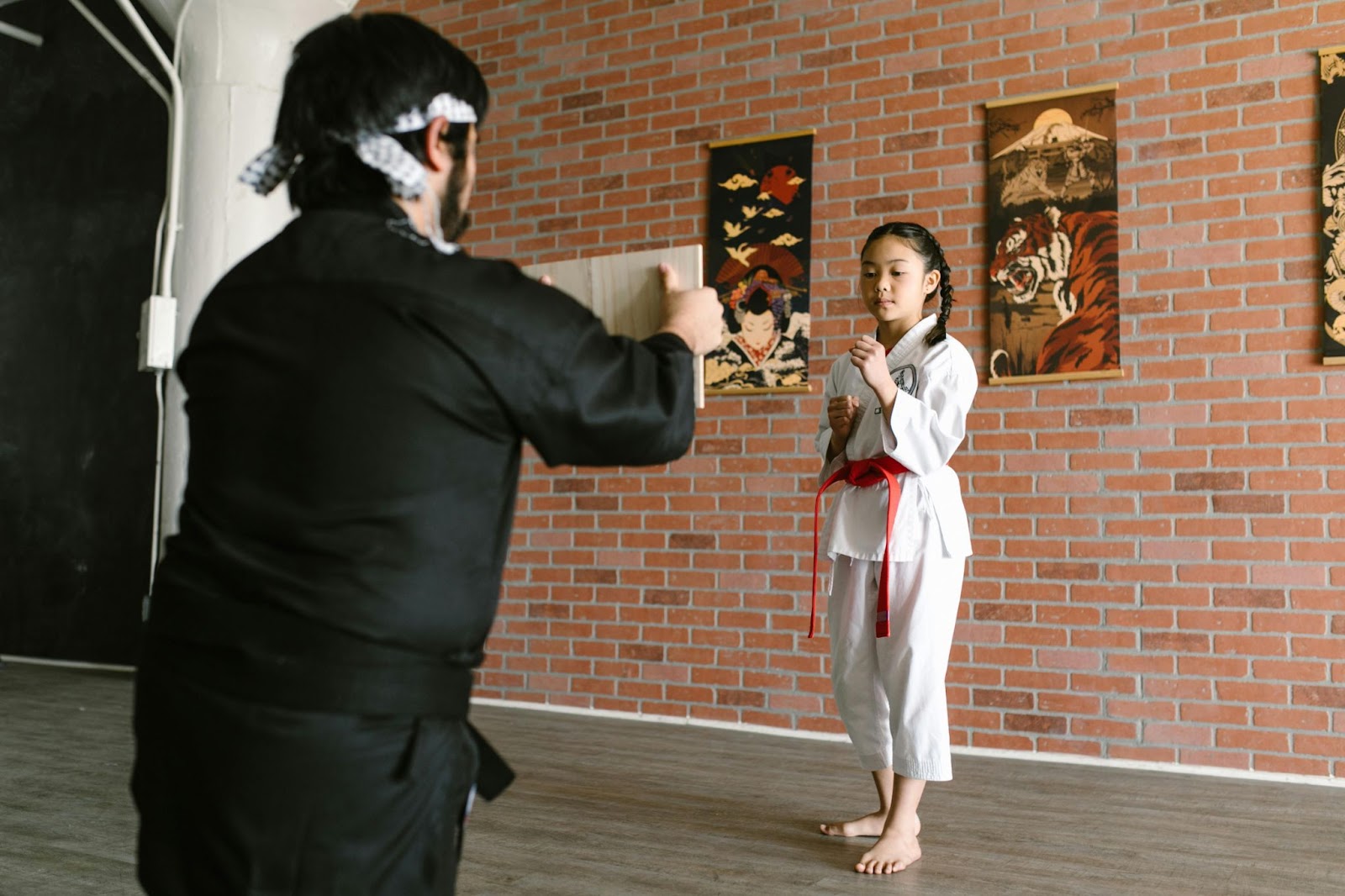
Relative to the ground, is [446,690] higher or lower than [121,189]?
lower

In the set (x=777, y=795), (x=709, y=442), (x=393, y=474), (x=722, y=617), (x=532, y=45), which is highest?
(x=532, y=45)

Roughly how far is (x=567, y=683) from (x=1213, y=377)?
2.51 m

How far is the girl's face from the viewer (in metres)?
2.51

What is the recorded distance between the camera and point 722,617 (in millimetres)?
4008

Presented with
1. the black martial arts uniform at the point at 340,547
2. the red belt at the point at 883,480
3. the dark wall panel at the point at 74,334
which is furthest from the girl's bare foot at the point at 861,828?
the dark wall panel at the point at 74,334

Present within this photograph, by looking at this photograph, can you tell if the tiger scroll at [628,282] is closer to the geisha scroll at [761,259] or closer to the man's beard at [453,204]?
the man's beard at [453,204]

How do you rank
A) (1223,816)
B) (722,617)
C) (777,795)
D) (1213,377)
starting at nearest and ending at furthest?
1. (1223,816)
2. (777,795)
3. (1213,377)
4. (722,617)

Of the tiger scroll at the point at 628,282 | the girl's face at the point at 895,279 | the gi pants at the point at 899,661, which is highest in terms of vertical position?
the girl's face at the point at 895,279

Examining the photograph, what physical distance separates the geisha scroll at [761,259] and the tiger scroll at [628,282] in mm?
2662

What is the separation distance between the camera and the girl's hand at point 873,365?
2.25 meters

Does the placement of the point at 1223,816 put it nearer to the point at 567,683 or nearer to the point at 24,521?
the point at 567,683

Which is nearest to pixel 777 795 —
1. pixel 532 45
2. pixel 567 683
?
pixel 567 683

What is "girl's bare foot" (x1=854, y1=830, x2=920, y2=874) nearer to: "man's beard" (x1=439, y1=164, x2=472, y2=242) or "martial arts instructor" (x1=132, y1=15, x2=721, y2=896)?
"martial arts instructor" (x1=132, y1=15, x2=721, y2=896)

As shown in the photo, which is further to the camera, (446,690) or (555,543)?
(555,543)
